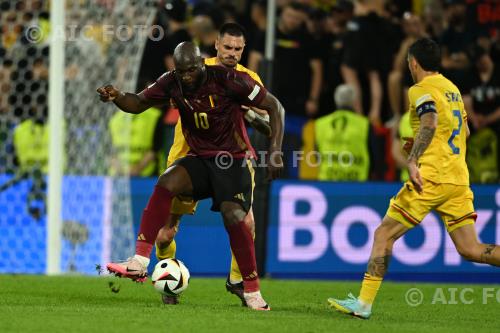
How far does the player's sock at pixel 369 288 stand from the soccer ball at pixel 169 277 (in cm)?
132

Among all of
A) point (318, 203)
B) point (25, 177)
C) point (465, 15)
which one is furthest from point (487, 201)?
point (25, 177)

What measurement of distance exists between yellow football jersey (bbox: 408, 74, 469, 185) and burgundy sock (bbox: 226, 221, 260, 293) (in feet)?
4.40

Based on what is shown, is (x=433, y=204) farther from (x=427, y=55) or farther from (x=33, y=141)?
(x=33, y=141)

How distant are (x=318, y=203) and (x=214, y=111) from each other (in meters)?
4.36

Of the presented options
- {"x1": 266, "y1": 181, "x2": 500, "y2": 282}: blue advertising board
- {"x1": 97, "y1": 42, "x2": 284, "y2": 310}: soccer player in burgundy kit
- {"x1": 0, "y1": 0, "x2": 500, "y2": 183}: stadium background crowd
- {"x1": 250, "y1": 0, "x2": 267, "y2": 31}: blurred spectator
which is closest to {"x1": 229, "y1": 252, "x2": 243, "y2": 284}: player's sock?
{"x1": 97, "y1": 42, "x2": 284, "y2": 310}: soccer player in burgundy kit

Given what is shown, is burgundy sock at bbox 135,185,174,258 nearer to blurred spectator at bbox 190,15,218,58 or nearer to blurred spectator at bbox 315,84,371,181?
blurred spectator at bbox 315,84,371,181

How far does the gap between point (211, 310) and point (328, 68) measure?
764 centimetres

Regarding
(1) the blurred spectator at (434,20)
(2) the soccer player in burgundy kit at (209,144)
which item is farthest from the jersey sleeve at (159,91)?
(1) the blurred spectator at (434,20)

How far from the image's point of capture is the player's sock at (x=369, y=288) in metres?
7.88

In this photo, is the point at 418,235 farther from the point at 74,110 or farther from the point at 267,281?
the point at 74,110

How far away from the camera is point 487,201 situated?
1255 centimetres

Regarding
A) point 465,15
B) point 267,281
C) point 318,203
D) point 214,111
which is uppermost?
point 465,15

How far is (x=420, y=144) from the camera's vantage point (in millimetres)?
7727
